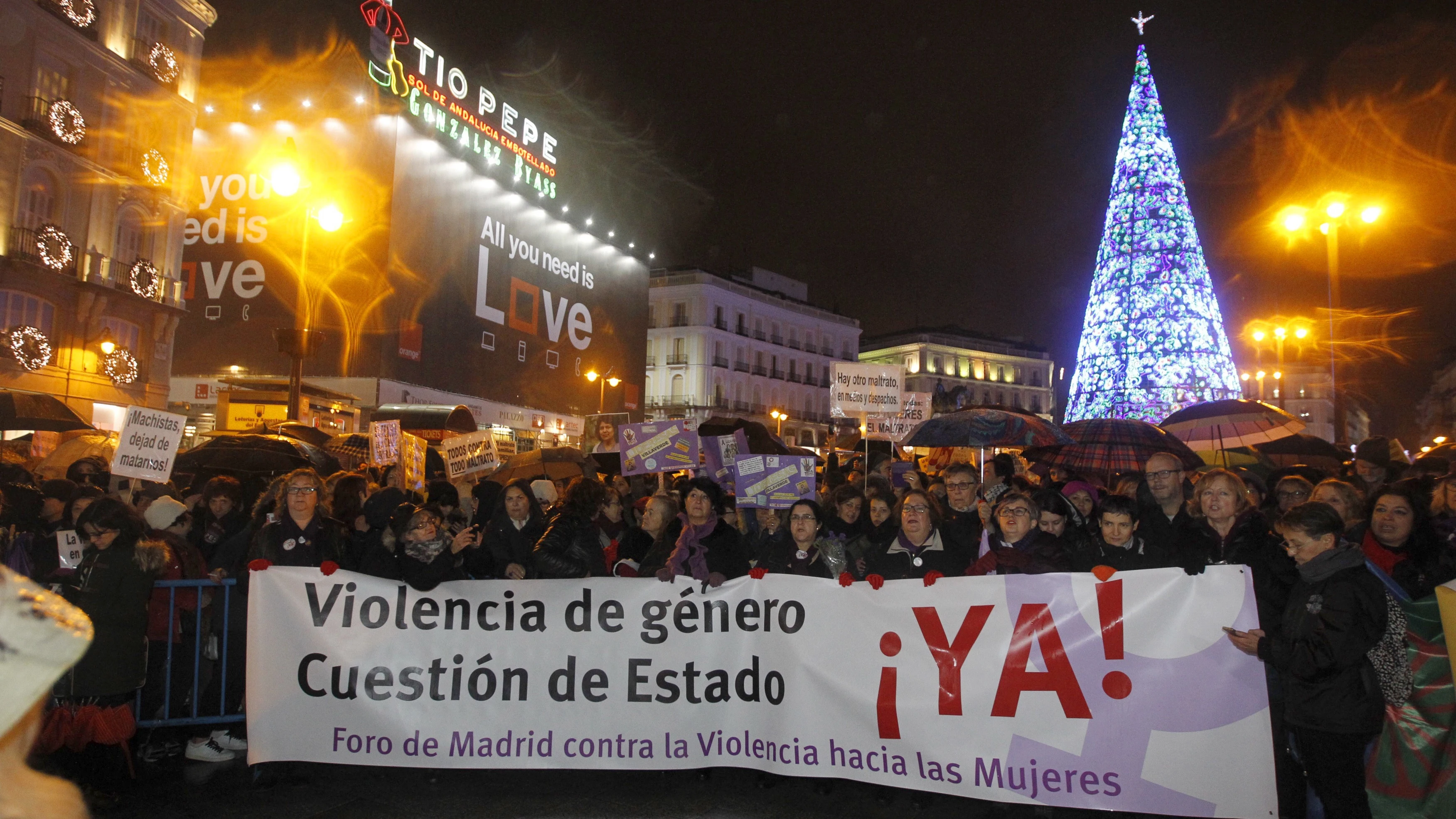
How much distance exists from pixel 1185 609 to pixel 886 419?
31.3ft

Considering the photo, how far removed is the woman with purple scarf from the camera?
582cm

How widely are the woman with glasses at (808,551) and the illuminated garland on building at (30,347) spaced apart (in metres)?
21.5

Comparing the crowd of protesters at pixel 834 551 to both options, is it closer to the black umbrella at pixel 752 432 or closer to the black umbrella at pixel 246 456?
the black umbrella at pixel 246 456

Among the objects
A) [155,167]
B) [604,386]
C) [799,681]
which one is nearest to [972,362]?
[604,386]

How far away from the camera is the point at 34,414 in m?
11.5

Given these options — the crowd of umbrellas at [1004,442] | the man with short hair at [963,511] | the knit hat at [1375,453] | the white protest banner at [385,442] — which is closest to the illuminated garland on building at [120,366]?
the crowd of umbrellas at [1004,442]

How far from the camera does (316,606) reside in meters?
5.38

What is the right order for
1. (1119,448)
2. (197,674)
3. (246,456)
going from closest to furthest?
(197,674) → (1119,448) → (246,456)

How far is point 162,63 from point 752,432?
2090 cm

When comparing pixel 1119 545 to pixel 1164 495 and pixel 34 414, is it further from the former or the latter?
pixel 34 414

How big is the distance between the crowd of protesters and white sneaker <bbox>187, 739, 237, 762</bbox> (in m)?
0.01

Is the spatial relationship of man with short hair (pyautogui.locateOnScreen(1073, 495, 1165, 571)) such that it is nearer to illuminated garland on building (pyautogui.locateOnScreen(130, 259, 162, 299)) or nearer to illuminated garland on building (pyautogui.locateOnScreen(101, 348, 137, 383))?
illuminated garland on building (pyautogui.locateOnScreen(101, 348, 137, 383))

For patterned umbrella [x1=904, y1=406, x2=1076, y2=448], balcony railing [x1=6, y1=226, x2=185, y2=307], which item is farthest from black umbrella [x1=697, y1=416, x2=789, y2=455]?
balcony railing [x1=6, y1=226, x2=185, y2=307]

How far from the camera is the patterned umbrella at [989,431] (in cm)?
1013
